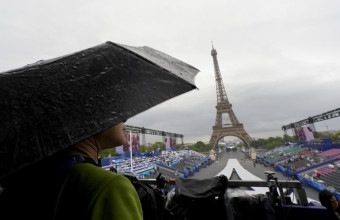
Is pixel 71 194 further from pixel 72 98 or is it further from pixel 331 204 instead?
pixel 331 204

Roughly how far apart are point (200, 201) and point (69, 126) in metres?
2.28

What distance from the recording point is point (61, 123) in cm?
55

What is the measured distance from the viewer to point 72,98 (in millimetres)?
616

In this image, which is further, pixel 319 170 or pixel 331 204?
pixel 319 170

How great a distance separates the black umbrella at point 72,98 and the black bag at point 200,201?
6.27 feet

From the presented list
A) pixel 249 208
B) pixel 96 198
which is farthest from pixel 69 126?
pixel 249 208

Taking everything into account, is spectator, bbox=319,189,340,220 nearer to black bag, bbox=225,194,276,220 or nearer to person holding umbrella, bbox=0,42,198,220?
black bag, bbox=225,194,276,220

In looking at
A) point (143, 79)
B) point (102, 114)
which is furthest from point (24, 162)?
point (143, 79)

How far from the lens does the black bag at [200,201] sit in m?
2.21

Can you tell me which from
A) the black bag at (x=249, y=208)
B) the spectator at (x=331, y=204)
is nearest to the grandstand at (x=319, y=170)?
the spectator at (x=331, y=204)

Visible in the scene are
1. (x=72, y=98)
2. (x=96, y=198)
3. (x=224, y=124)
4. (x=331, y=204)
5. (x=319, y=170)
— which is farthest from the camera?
(x=224, y=124)

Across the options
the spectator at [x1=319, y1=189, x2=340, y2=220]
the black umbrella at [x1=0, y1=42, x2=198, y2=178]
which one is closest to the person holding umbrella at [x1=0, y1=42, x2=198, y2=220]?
the black umbrella at [x1=0, y1=42, x2=198, y2=178]

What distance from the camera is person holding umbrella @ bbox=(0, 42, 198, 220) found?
0.48 metres

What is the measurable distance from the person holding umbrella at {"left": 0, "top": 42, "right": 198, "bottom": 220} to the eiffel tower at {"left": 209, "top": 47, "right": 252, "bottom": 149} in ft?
154
